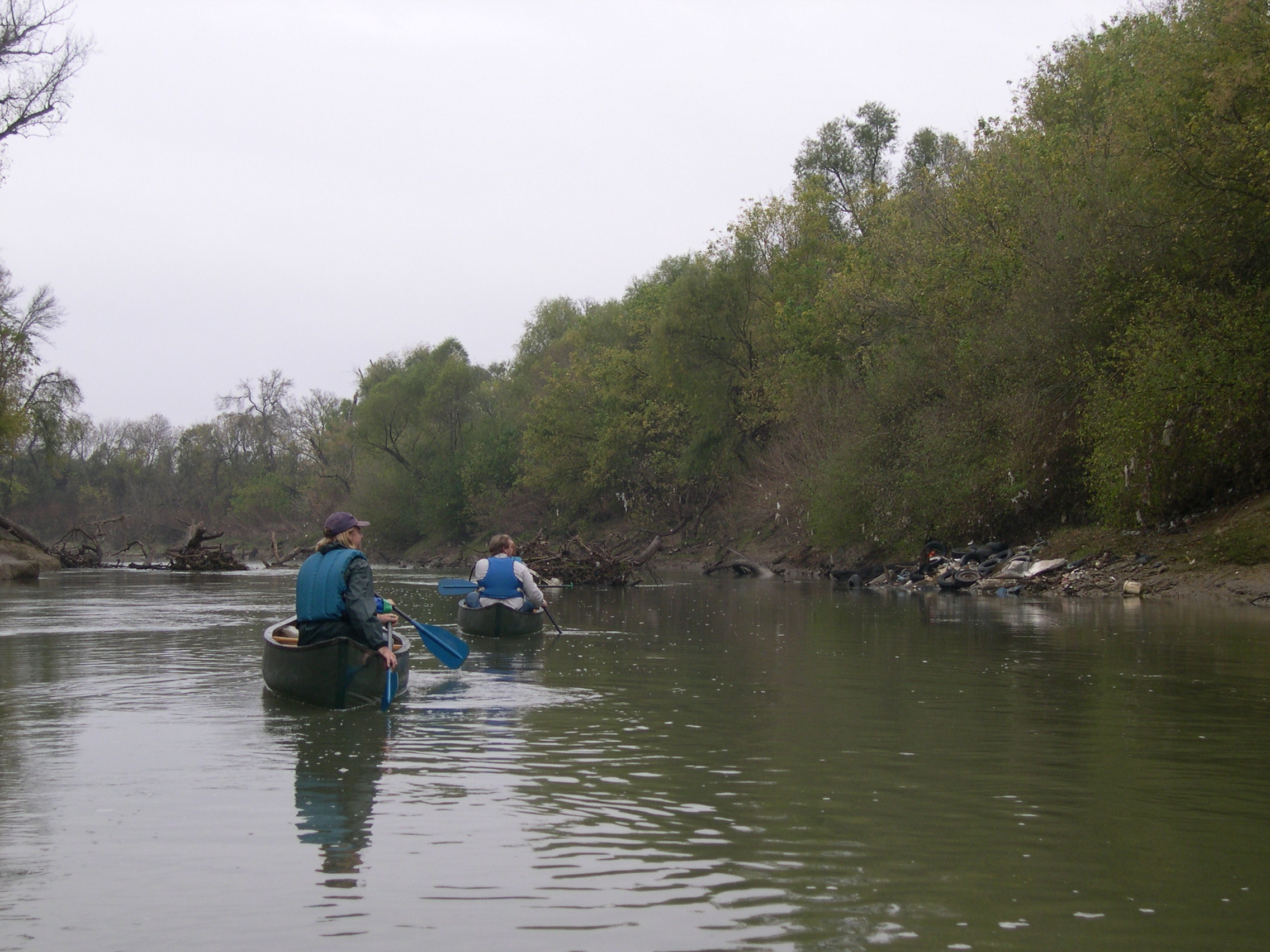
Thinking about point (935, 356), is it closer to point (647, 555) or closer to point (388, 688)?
point (647, 555)

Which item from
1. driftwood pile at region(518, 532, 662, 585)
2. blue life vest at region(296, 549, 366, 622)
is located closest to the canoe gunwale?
blue life vest at region(296, 549, 366, 622)

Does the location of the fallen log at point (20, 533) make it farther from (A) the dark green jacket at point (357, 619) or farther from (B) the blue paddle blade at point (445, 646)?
(A) the dark green jacket at point (357, 619)

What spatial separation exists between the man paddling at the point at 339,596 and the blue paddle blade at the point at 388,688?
109 mm

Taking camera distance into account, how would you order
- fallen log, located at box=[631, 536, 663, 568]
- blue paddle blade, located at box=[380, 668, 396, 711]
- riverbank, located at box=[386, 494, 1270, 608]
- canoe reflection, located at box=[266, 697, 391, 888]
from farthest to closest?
fallen log, located at box=[631, 536, 663, 568] < riverbank, located at box=[386, 494, 1270, 608] < blue paddle blade, located at box=[380, 668, 396, 711] < canoe reflection, located at box=[266, 697, 391, 888]

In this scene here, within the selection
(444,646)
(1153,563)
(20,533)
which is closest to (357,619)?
(444,646)

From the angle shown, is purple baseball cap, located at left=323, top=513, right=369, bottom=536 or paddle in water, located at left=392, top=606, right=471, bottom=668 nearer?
purple baseball cap, located at left=323, top=513, right=369, bottom=536

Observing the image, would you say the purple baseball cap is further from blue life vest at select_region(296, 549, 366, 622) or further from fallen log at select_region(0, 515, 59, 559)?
fallen log at select_region(0, 515, 59, 559)

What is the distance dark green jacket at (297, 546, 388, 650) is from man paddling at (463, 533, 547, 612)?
6.43 m

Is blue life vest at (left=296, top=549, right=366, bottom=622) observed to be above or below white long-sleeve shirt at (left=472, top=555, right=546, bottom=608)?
above

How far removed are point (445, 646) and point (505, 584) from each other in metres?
3.76

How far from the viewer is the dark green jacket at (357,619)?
10367 millimetres

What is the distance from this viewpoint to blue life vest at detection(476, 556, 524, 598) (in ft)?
56.3

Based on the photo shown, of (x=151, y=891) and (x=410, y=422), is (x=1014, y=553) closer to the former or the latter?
(x=151, y=891)

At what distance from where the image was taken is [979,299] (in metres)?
29.7
